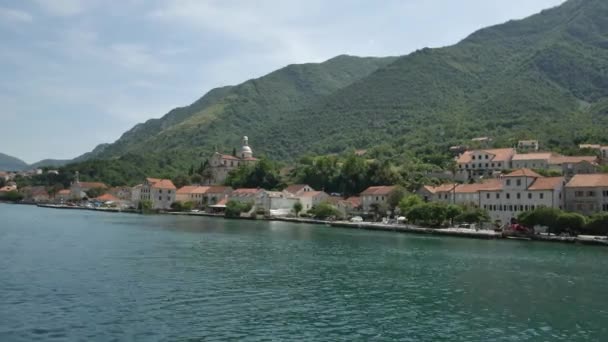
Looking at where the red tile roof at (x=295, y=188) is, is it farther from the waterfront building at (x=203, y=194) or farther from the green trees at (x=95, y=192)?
the green trees at (x=95, y=192)

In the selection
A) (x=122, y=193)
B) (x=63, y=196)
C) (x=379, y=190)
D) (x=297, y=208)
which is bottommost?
(x=297, y=208)

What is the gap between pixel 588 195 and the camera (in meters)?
70.8

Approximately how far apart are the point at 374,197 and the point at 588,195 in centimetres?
3821

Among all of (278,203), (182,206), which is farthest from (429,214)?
(182,206)

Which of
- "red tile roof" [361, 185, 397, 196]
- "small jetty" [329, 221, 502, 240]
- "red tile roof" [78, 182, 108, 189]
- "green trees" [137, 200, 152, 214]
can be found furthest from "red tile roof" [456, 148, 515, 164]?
"red tile roof" [78, 182, 108, 189]

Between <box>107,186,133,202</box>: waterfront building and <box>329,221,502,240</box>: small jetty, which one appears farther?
<box>107,186,133,202</box>: waterfront building

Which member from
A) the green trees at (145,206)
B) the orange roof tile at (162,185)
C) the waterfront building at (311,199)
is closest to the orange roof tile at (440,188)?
the waterfront building at (311,199)

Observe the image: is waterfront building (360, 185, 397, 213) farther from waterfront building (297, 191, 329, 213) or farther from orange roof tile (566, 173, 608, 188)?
orange roof tile (566, 173, 608, 188)

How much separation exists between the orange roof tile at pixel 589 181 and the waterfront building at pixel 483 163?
31.6 metres

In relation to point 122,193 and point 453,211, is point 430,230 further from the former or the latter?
point 122,193

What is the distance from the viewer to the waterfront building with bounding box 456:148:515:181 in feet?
353

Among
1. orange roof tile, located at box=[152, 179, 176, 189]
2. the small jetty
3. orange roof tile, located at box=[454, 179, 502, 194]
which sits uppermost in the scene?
orange roof tile, located at box=[152, 179, 176, 189]

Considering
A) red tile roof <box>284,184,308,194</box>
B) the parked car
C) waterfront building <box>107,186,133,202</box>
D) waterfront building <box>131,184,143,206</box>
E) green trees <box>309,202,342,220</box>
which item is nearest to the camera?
the parked car

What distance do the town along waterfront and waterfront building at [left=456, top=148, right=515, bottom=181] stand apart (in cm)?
5795
